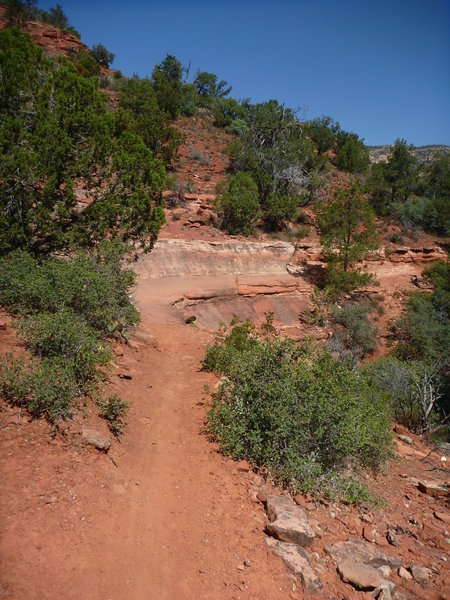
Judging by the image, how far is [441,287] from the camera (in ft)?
62.9

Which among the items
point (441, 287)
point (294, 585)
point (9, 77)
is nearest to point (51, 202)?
point (9, 77)

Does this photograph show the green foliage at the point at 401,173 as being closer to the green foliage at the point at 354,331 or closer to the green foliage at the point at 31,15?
the green foliage at the point at 354,331

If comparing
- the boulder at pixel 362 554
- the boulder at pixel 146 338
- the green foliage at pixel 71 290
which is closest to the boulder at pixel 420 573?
the boulder at pixel 362 554

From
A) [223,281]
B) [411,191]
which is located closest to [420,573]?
[223,281]

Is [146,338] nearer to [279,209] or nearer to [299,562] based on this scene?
[299,562]

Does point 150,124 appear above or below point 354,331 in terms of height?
above

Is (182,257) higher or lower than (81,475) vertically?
higher

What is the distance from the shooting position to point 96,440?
5152 mm

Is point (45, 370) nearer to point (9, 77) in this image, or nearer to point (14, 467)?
point (14, 467)

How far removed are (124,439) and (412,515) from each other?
15.5 ft

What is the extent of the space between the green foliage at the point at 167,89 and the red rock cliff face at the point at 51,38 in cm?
869

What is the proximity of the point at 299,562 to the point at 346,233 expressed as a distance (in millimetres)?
17860

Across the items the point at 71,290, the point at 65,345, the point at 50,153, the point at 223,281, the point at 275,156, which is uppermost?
the point at 275,156

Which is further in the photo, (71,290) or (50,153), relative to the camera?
(50,153)
